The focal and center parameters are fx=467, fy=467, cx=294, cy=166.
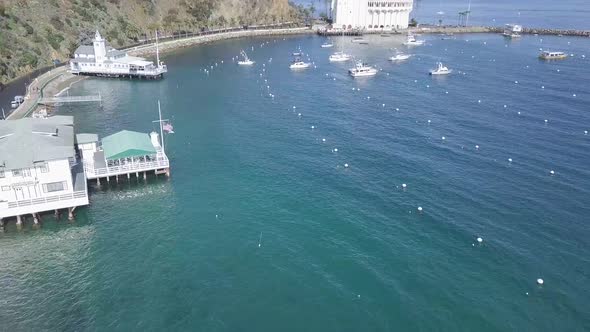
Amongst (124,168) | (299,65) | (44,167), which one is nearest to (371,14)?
(299,65)

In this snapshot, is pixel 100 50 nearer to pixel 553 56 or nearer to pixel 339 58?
pixel 339 58

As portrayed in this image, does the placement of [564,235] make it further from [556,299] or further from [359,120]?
[359,120]

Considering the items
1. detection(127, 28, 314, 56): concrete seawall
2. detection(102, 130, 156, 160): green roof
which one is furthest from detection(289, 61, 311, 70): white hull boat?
detection(102, 130, 156, 160): green roof

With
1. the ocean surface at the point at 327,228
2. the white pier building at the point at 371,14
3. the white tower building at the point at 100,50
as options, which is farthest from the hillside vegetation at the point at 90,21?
the ocean surface at the point at 327,228

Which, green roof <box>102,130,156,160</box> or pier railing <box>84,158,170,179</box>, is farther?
green roof <box>102,130,156,160</box>

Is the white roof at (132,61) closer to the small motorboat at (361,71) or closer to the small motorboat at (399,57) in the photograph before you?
the small motorboat at (361,71)

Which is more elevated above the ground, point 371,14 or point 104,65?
point 371,14

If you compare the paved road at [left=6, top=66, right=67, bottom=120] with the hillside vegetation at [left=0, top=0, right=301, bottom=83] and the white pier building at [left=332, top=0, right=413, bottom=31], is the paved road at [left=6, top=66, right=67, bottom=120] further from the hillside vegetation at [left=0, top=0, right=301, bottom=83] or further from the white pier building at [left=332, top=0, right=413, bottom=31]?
the white pier building at [left=332, top=0, right=413, bottom=31]
